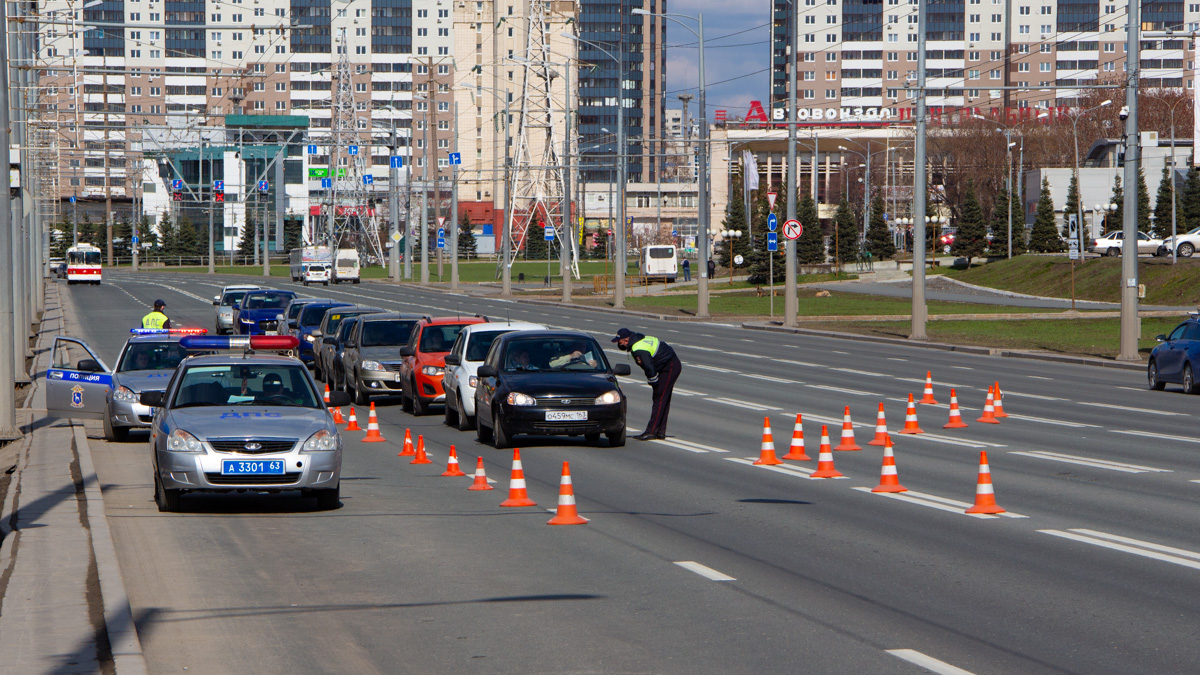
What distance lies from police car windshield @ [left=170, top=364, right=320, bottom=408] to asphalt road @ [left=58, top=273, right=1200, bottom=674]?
101cm

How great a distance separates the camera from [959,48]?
18225 centimetres

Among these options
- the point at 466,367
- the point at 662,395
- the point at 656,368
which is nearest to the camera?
the point at 656,368

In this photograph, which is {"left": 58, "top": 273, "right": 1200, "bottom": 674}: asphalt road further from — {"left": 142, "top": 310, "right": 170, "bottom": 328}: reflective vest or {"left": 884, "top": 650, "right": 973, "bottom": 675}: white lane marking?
{"left": 142, "top": 310, "right": 170, "bottom": 328}: reflective vest

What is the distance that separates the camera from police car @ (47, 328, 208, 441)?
Result: 63.6 feet

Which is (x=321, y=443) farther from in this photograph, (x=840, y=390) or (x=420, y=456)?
(x=840, y=390)

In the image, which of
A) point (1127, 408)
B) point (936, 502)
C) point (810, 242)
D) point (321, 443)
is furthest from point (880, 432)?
point (810, 242)

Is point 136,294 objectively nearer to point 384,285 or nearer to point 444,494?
point 384,285

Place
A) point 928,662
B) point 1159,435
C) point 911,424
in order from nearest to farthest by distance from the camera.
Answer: point 928,662 < point 1159,435 < point 911,424

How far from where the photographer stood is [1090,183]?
Result: 9894 cm

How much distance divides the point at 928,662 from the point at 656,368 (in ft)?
38.9

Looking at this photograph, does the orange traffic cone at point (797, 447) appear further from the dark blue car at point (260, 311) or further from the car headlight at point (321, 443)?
the dark blue car at point (260, 311)

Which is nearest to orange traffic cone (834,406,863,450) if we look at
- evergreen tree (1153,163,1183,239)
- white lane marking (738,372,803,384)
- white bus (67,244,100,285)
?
white lane marking (738,372,803,384)

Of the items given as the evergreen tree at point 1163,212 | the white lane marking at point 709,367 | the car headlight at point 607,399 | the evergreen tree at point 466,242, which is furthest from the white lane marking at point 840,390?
the evergreen tree at point 466,242

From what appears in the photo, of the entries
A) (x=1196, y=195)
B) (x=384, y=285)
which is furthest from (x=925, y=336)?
(x=384, y=285)
